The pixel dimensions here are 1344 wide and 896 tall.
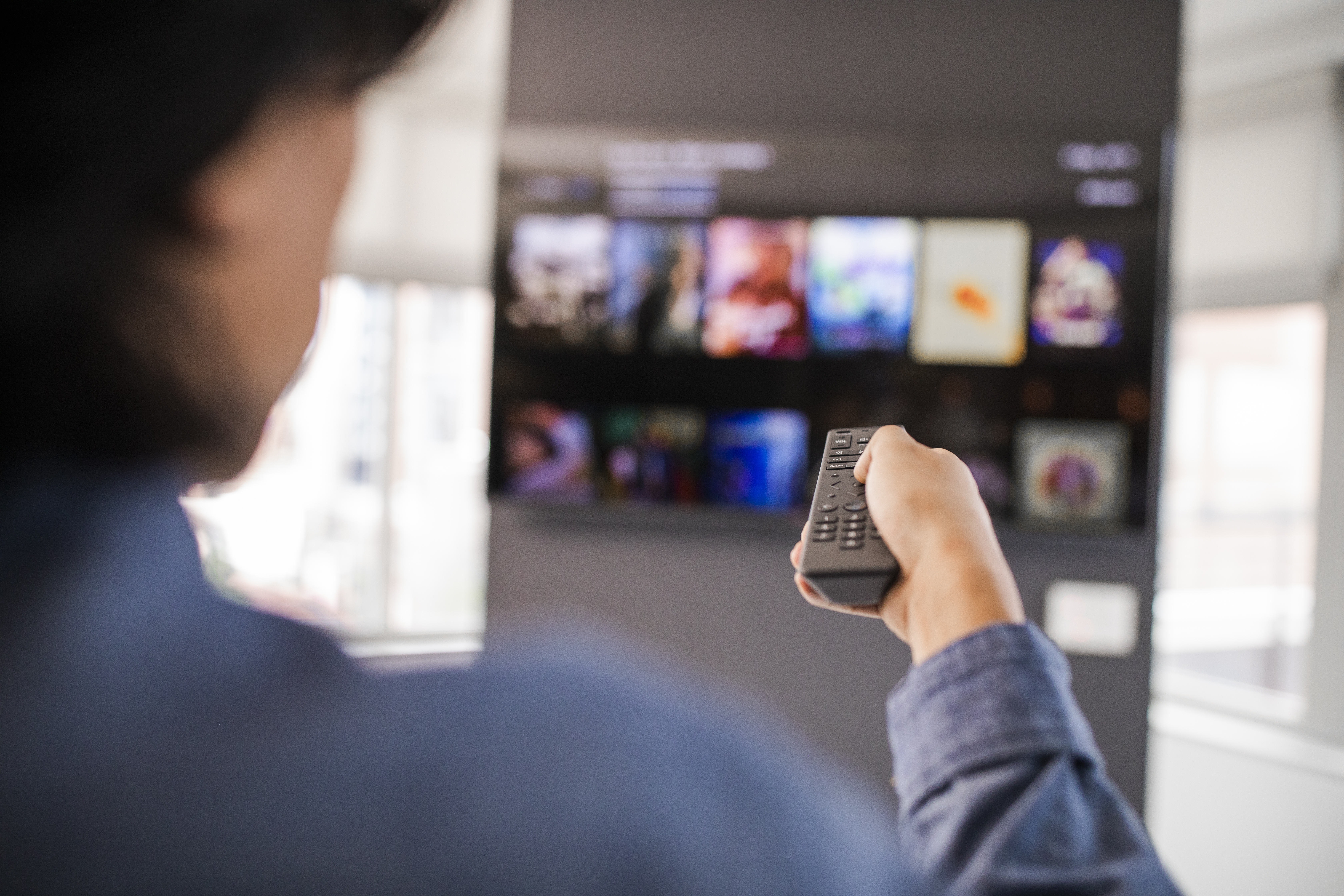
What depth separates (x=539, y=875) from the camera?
0.25 metres

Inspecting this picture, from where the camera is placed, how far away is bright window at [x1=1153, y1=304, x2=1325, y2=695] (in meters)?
2.95

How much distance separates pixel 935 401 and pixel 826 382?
28cm

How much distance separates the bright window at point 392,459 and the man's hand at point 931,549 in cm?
317

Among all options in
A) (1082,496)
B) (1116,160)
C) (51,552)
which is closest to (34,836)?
(51,552)

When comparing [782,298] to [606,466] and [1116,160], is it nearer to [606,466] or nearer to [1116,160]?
[606,466]

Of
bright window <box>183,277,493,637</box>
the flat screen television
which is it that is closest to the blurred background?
the flat screen television

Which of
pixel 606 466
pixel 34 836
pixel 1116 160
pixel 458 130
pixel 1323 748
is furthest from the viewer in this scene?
pixel 458 130

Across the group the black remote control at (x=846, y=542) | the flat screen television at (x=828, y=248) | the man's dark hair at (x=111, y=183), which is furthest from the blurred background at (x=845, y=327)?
the man's dark hair at (x=111, y=183)

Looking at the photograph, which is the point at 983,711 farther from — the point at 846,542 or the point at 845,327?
the point at 845,327

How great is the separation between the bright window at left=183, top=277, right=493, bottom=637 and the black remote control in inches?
123

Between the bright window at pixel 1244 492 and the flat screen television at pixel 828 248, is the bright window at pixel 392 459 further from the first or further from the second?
the bright window at pixel 1244 492

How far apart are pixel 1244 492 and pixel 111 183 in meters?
3.63

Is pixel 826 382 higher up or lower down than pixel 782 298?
lower down

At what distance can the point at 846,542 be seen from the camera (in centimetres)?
61
